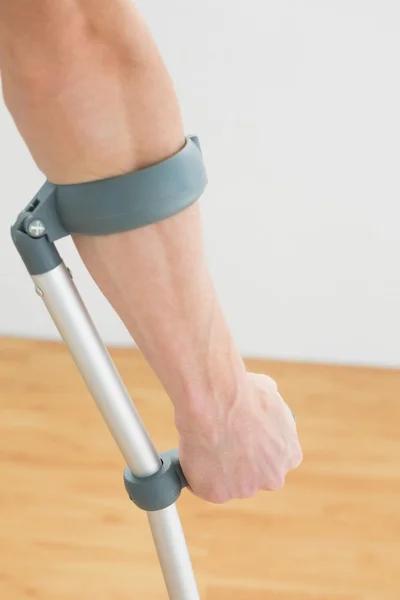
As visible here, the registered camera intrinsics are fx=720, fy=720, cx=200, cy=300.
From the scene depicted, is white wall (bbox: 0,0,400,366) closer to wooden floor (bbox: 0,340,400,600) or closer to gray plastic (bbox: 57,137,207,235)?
wooden floor (bbox: 0,340,400,600)

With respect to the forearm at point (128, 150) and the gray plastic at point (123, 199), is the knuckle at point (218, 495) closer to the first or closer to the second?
the forearm at point (128, 150)

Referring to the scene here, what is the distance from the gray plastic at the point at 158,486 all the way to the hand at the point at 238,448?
12 mm

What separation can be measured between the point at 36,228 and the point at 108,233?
67mm

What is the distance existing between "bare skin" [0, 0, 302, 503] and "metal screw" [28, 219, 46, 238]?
0.09ft

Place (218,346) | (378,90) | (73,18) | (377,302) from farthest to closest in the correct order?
(377,302) → (378,90) → (218,346) → (73,18)

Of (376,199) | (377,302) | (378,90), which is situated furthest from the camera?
(377,302)

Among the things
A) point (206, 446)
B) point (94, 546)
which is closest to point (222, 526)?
point (94, 546)

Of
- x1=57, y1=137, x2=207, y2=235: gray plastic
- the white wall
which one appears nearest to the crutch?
x1=57, y1=137, x2=207, y2=235: gray plastic

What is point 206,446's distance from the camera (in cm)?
67

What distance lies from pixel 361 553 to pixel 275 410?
102 cm

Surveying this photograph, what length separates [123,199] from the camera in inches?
20.5

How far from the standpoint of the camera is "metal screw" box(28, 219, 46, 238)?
0.56 m

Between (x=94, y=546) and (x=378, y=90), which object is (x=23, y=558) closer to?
(x=94, y=546)

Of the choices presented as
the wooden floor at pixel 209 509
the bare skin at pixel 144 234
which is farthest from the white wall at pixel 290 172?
the bare skin at pixel 144 234
